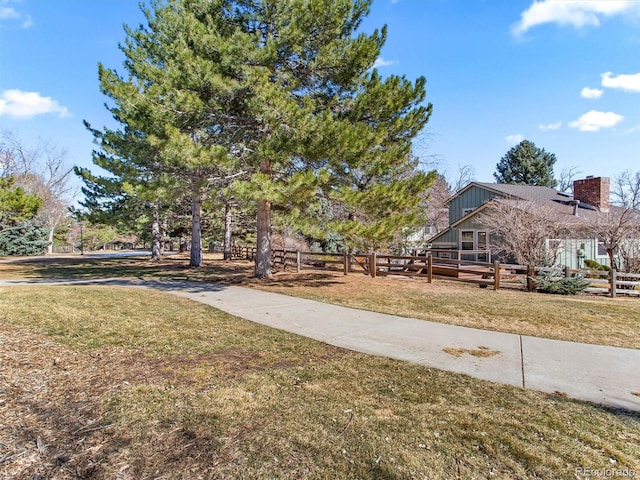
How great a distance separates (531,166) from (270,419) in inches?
1698

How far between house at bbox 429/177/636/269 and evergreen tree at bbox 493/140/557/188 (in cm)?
1774

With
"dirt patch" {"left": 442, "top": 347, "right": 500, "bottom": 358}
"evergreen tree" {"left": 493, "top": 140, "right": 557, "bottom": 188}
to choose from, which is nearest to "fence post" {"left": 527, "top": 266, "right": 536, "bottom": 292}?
"dirt patch" {"left": 442, "top": 347, "right": 500, "bottom": 358}

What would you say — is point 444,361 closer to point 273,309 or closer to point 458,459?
point 458,459

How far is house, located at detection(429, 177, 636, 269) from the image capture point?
17.5 m

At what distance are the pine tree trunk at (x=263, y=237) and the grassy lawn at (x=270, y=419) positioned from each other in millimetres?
7977

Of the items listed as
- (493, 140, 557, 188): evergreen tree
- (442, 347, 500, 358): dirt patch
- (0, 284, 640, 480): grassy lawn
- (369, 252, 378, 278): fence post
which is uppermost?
(493, 140, 557, 188): evergreen tree

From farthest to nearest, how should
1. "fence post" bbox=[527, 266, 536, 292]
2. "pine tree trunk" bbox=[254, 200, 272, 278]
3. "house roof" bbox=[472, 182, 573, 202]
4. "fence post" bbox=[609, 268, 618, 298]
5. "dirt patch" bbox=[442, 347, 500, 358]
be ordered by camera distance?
"house roof" bbox=[472, 182, 573, 202] → "pine tree trunk" bbox=[254, 200, 272, 278] → "fence post" bbox=[527, 266, 536, 292] → "fence post" bbox=[609, 268, 618, 298] → "dirt patch" bbox=[442, 347, 500, 358]

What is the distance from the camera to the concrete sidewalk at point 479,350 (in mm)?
4133

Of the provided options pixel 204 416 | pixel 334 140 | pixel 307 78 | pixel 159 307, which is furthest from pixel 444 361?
pixel 307 78

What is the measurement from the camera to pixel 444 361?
484 cm

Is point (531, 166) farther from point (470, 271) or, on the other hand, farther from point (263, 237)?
point (263, 237)

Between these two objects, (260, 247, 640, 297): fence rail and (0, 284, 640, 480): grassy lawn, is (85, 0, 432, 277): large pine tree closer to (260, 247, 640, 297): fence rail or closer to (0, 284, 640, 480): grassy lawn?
(260, 247, 640, 297): fence rail

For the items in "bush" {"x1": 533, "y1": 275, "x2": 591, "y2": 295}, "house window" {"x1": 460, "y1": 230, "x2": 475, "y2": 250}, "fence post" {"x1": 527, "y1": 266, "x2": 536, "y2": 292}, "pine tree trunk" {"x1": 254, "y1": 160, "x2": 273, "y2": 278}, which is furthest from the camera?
"house window" {"x1": 460, "y1": 230, "x2": 475, "y2": 250}

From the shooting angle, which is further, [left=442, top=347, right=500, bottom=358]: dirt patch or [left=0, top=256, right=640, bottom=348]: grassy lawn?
[left=0, top=256, right=640, bottom=348]: grassy lawn
